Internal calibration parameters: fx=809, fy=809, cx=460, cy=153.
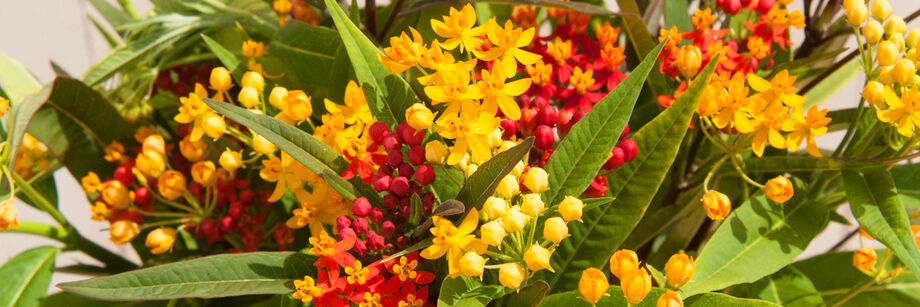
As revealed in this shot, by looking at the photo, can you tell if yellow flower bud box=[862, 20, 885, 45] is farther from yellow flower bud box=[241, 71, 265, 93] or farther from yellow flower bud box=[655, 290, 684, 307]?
yellow flower bud box=[241, 71, 265, 93]

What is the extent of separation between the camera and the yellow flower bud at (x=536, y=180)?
0.48m

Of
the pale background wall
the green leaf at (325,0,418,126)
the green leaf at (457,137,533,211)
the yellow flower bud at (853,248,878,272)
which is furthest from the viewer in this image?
the pale background wall

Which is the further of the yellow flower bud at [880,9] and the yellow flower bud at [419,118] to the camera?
the yellow flower bud at [880,9]

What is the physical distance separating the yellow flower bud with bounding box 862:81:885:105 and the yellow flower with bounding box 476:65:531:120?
25 cm

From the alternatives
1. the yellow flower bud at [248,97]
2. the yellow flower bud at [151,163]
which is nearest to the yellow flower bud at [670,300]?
the yellow flower bud at [248,97]

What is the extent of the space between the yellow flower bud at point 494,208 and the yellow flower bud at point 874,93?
285 mm

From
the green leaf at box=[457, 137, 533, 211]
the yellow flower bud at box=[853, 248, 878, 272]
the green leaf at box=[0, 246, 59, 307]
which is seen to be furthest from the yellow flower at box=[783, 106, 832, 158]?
the green leaf at box=[0, 246, 59, 307]

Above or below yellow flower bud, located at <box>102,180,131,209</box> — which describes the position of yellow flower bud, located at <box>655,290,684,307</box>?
above

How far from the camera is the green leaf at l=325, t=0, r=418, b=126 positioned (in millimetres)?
566

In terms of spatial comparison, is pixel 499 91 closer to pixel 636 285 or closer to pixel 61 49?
pixel 636 285

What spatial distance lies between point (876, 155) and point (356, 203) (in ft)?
1.40

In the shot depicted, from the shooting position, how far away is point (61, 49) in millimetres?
1656

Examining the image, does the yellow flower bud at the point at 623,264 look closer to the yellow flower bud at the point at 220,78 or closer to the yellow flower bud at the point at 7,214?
the yellow flower bud at the point at 220,78

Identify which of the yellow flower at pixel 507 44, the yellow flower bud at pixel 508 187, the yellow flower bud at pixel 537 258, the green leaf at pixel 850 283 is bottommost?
the green leaf at pixel 850 283
